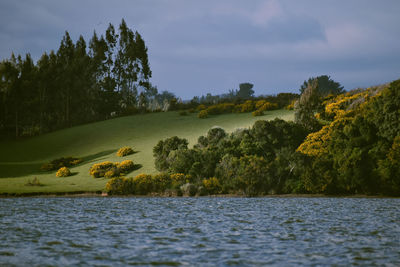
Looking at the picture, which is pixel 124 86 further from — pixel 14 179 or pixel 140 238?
pixel 140 238

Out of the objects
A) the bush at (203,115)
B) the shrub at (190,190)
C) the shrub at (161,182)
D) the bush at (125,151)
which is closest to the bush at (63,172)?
the bush at (125,151)

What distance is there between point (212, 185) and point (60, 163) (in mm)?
21564

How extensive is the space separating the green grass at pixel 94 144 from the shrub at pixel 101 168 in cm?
66

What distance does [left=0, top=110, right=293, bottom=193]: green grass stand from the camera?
4188 centimetres

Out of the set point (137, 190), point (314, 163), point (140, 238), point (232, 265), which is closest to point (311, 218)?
point (140, 238)

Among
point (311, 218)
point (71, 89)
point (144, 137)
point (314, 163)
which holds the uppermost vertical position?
point (71, 89)

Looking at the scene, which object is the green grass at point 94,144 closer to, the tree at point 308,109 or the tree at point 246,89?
the tree at point 308,109

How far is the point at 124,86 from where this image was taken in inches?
3196

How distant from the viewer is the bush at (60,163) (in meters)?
48.4

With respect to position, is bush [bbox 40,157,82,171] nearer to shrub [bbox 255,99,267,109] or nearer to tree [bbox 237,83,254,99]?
shrub [bbox 255,99,267,109]

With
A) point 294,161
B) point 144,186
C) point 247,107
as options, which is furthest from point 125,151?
point 247,107

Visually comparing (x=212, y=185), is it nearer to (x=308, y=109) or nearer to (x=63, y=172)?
(x=308, y=109)

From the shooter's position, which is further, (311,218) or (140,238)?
(311,218)

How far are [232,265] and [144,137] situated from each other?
4711 cm
